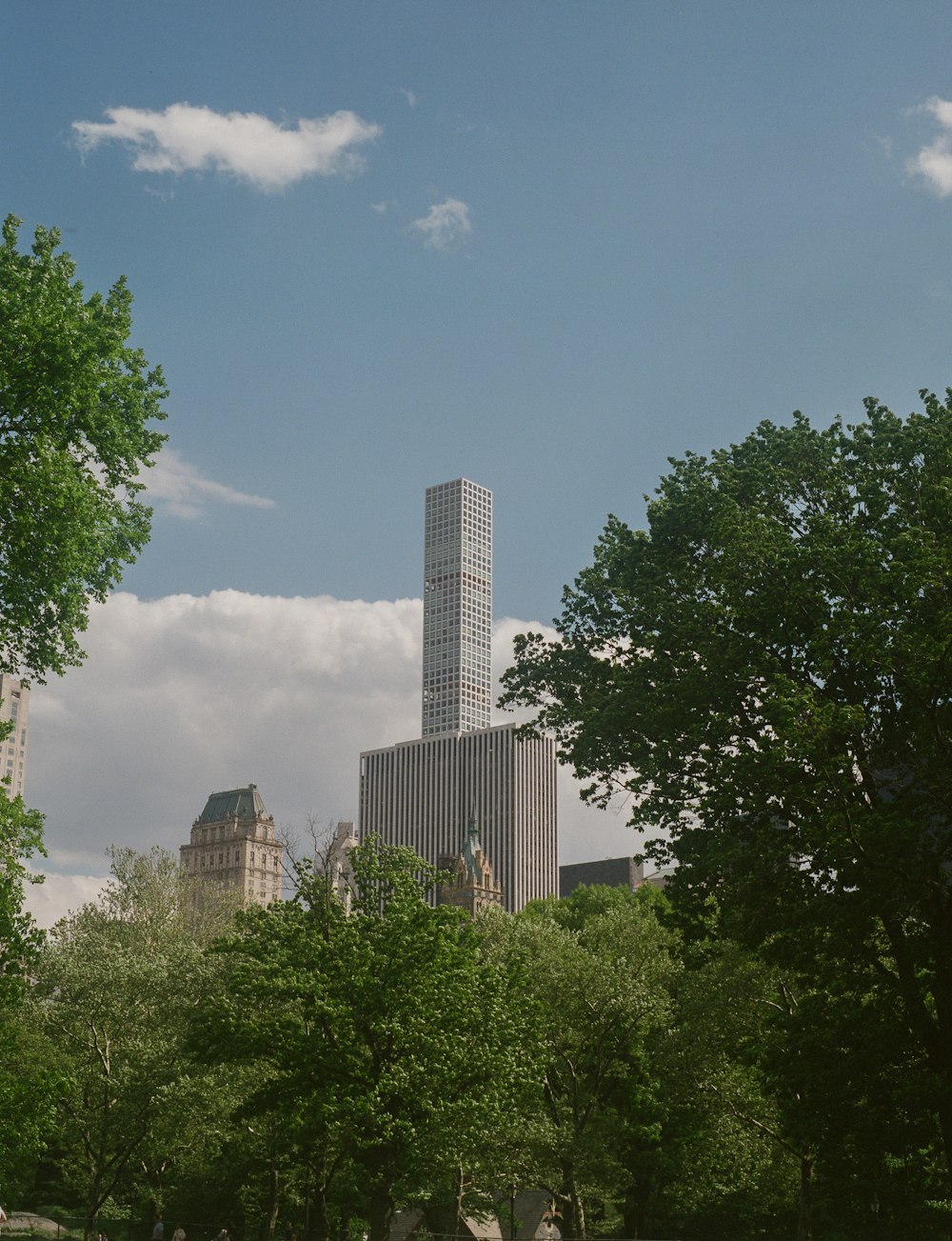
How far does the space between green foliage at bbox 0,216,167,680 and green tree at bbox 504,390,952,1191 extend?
11990 millimetres

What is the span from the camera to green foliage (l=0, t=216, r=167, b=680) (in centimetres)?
2470

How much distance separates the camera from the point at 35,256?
27.4 metres

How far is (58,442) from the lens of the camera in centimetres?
2634

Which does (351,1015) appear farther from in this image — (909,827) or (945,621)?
(945,621)

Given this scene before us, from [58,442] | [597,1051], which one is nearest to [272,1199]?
[597,1051]

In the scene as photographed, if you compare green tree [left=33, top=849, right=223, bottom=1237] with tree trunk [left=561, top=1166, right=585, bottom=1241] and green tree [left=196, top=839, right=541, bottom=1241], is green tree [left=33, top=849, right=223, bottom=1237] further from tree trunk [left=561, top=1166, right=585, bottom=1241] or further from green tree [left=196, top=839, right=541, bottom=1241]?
tree trunk [left=561, top=1166, right=585, bottom=1241]

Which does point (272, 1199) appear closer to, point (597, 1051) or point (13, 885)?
point (597, 1051)

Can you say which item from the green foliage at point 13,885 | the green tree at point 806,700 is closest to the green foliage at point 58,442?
the green foliage at point 13,885

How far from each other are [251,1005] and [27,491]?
20662mm

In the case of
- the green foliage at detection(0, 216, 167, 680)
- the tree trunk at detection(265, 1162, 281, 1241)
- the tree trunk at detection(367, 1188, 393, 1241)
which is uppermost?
the green foliage at detection(0, 216, 167, 680)

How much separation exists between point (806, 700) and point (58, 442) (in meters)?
16.0

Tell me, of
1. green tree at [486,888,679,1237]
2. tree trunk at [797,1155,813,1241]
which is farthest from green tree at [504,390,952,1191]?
green tree at [486,888,679,1237]

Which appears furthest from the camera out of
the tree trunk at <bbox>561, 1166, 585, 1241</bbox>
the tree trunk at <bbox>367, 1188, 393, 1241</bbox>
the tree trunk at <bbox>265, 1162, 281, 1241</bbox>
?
the tree trunk at <bbox>265, 1162, 281, 1241</bbox>

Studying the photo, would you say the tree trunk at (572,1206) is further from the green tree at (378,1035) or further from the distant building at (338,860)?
the distant building at (338,860)
